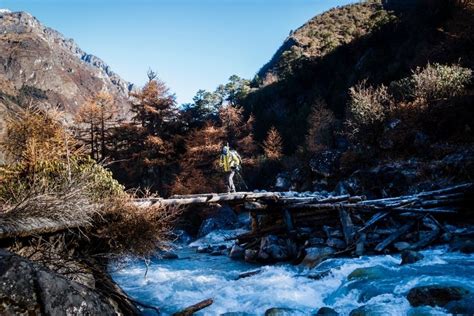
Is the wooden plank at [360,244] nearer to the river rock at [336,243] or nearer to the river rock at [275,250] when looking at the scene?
the river rock at [336,243]

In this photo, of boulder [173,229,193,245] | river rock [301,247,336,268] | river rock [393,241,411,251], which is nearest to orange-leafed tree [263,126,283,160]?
boulder [173,229,193,245]

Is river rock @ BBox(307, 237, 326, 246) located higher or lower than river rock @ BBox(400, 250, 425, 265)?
lower

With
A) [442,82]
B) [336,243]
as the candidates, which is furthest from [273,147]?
[336,243]

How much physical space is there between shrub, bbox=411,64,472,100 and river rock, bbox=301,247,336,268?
13.1m

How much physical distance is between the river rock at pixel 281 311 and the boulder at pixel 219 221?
17260 millimetres

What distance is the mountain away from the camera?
1040 inches

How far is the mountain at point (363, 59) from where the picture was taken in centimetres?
2641

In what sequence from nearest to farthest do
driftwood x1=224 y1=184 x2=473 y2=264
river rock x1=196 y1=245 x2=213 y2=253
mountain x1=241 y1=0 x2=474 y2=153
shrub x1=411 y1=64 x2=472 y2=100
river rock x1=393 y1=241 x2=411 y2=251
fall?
river rock x1=393 y1=241 x2=411 y2=251 → driftwood x1=224 y1=184 x2=473 y2=264 → river rock x1=196 y1=245 x2=213 y2=253 → shrub x1=411 y1=64 x2=472 y2=100 → mountain x1=241 y1=0 x2=474 y2=153

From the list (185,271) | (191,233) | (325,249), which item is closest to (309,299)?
(325,249)

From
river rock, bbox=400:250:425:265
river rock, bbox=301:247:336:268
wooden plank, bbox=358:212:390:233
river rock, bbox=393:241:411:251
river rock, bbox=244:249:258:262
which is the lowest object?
river rock, bbox=244:249:258:262

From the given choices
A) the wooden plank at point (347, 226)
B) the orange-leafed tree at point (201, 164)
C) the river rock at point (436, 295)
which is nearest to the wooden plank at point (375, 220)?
the wooden plank at point (347, 226)

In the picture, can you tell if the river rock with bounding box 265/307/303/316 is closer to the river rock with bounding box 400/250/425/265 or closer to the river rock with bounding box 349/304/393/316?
the river rock with bounding box 349/304/393/316

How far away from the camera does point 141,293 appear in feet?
36.4

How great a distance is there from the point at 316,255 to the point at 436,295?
5862 millimetres
